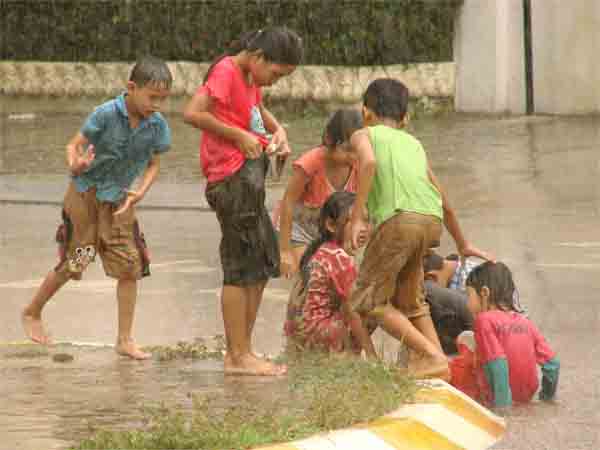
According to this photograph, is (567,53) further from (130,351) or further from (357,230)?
(357,230)

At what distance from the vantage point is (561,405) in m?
7.62

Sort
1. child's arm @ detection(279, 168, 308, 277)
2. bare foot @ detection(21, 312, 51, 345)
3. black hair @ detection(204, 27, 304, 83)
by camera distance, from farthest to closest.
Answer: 1. bare foot @ detection(21, 312, 51, 345)
2. child's arm @ detection(279, 168, 308, 277)
3. black hair @ detection(204, 27, 304, 83)

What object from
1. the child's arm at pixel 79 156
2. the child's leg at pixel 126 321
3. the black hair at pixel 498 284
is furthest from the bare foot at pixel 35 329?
the black hair at pixel 498 284

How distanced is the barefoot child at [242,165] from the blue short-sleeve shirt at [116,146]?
2.61ft

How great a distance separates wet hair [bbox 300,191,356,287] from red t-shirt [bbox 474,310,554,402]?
0.84m

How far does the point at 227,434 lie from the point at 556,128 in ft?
44.2

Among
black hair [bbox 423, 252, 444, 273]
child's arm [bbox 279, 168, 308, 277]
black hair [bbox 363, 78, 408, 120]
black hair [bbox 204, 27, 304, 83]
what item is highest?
black hair [bbox 204, 27, 304, 83]

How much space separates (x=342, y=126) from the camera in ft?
28.2

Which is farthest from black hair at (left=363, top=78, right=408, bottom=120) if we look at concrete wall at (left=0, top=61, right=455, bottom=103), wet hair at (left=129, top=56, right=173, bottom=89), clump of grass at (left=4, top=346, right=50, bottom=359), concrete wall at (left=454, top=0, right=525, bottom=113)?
concrete wall at (left=0, top=61, right=455, bottom=103)

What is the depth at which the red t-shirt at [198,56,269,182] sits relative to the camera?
25.1 ft

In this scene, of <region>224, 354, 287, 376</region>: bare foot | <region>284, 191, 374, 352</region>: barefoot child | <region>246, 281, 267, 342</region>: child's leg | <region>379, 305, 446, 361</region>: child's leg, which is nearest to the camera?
<region>379, 305, 446, 361</region>: child's leg

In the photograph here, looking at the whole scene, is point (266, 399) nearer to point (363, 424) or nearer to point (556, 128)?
point (363, 424)

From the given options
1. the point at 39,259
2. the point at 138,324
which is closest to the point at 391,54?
the point at 39,259

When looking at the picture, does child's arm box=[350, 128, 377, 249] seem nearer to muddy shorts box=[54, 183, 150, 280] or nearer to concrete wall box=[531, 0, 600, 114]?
muddy shorts box=[54, 183, 150, 280]
